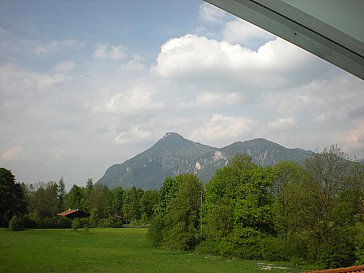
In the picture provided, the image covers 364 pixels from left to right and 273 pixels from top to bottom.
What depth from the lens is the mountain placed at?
6.17 feet

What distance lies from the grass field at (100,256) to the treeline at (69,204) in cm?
5

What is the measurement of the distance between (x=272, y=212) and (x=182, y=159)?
63 cm

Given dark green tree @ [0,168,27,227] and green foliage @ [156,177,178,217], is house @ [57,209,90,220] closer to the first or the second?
dark green tree @ [0,168,27,227]

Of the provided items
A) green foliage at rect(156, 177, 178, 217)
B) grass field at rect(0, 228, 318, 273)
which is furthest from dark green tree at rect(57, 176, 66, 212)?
green foliage at rect(156, 177, 178, 217)

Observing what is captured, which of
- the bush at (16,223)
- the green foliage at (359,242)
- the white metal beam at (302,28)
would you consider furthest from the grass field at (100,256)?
the white metal beam at (302,28)

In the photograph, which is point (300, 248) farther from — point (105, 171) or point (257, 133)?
point (105, 171)

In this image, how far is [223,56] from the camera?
1705 mm

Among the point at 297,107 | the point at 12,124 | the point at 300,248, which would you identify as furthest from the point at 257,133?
the point at 12,124

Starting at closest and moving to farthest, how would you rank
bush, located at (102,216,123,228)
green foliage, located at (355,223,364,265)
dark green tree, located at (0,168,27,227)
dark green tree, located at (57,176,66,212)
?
dark green tree, located at (0,168,27,227) → dark green tree, located at (57,176,66,212) → bush, located at (102,216,123,228) → green foliage, located at (355,223,364,265)

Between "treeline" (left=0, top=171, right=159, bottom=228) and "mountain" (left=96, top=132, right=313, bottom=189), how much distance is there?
0.08m

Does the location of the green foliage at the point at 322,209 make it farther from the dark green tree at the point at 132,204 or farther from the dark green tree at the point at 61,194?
the dark green tree at the point at 61,194

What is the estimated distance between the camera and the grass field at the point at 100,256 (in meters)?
1.49

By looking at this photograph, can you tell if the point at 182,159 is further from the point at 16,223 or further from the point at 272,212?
the point at 16,223

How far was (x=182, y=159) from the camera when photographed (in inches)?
84.4
